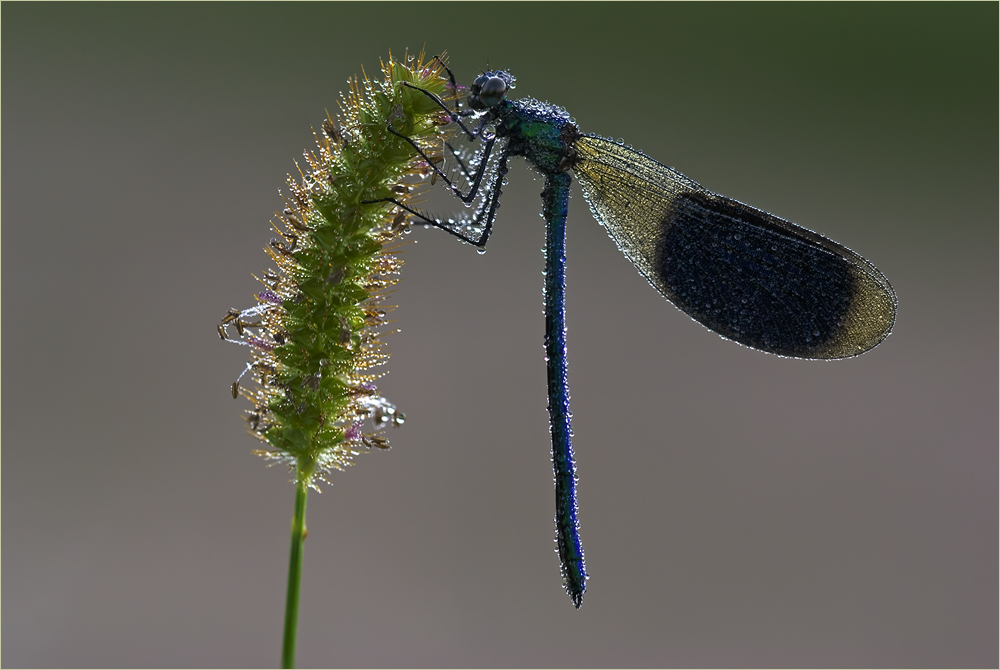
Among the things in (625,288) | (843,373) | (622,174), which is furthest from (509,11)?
(622,174)

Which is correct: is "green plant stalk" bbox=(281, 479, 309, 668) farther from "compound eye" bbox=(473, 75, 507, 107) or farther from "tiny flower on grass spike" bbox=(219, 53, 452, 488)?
"compound eye" bbox=(473, 75, 507, 107)

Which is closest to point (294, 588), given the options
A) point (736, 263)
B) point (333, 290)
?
point (333, 290)

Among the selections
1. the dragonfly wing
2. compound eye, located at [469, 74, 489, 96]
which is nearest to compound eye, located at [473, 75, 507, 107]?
compound eye, located at [469, 74, 489, 96]

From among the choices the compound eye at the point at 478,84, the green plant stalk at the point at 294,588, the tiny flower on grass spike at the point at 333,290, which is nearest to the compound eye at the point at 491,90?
the compound eye at the point at 478,84

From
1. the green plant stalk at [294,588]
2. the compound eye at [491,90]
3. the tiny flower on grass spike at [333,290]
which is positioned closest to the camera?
the green plant stalk at [294,588]

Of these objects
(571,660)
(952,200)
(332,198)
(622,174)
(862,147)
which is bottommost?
(571,660)

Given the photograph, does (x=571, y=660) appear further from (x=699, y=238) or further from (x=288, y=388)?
(x=288, y=388)

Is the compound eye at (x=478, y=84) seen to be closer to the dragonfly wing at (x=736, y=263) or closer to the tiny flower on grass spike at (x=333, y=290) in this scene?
the dragonfly wing at (x=736, y=263)
